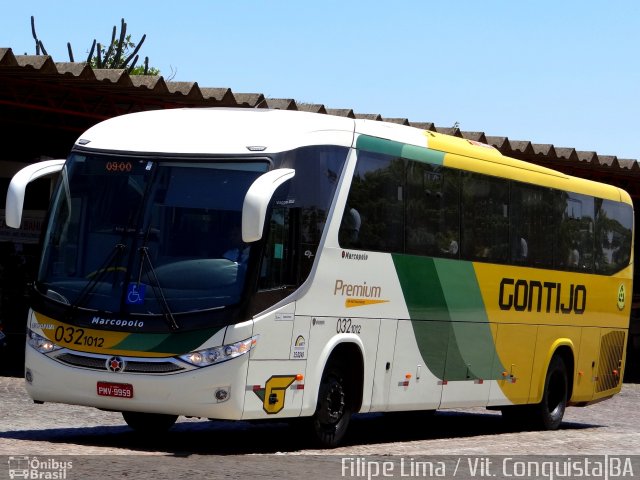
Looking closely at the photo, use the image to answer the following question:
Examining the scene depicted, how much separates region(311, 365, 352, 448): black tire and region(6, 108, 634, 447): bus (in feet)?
0.07

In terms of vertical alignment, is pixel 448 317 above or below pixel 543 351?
above

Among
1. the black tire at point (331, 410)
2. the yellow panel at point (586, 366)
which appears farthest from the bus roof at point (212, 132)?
the yellow panel at point (586, 366)

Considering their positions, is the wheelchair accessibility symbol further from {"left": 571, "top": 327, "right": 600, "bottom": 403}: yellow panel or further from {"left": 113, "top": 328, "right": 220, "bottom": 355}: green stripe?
{"left": 571, "top": 327, "right": 600, "bottom": 403}: yellow panel

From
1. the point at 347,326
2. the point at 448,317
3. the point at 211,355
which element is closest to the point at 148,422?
the point at 347,326

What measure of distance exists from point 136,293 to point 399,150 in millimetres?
3837

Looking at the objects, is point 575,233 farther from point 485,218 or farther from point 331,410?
point 331,410

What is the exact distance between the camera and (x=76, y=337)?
41.6ft

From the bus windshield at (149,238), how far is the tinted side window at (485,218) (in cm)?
434

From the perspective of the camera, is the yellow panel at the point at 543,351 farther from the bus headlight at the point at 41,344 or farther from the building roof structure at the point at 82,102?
the bus headlight at the point at 41,344

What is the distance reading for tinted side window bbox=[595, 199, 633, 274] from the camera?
20.3m

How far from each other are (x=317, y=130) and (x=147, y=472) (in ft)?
13.7

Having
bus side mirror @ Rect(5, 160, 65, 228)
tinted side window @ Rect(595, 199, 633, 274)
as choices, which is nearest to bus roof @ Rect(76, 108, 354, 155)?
bus side mirror @ Rect(5, 160, 65, 228)

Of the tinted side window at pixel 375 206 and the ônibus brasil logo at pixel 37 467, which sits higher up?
the tinted side window at pixel 375 206

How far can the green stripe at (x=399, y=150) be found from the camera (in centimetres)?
1449
